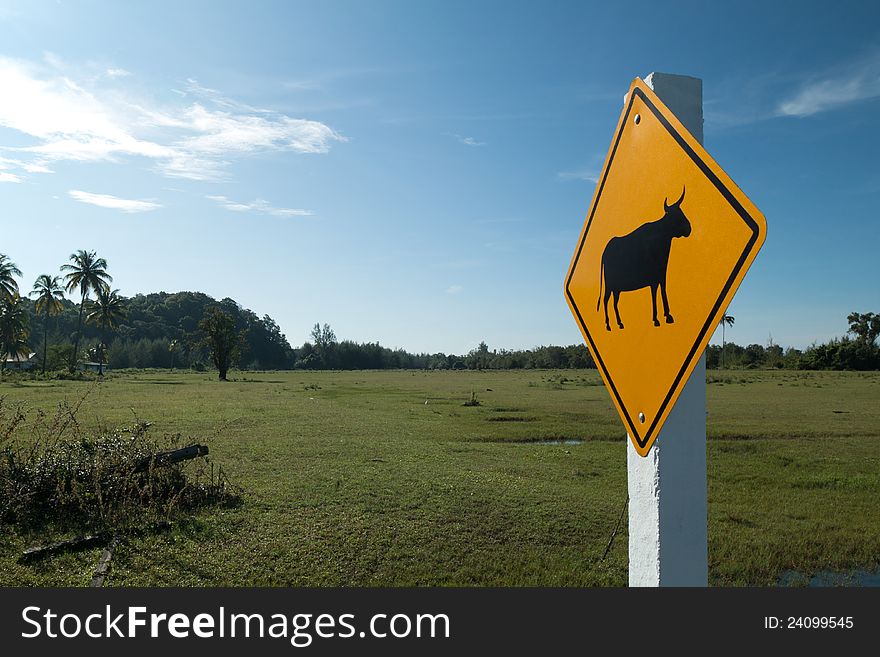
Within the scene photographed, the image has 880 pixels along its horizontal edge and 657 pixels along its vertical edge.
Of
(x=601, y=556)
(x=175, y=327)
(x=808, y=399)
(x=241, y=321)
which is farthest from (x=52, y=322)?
(x=601, y=556)

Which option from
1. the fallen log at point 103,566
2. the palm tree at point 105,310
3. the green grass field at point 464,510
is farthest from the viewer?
the palm tree at point 105,310

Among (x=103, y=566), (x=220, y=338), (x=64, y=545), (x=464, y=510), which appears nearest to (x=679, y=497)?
(x=103, y=566)

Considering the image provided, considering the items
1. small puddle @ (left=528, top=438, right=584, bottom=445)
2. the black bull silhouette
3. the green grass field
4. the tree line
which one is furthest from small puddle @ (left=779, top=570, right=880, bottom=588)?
the tree line

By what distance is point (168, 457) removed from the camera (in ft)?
27.9

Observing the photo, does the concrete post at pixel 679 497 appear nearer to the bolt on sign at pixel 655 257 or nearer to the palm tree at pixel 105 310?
the bolt on sign at pixel 655 257

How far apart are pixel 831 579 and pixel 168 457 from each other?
8.31 meters

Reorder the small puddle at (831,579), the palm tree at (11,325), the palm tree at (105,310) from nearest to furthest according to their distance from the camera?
the small puddle at (831,579) < the palm tree at (11,325) < the palm tree at (105,310)

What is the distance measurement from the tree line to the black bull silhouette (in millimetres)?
41760

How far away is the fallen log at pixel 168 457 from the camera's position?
8266 mm

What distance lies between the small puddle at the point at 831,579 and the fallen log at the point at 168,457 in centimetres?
766

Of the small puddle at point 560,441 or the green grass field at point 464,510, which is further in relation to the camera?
the small puddle at point 560,441

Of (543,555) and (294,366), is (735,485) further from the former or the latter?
(294,366)

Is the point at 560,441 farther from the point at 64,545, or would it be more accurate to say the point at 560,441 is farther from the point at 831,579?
the point at 64,545

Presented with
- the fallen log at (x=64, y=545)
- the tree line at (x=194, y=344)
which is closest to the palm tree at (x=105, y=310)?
the tree line at (x=194, y=344)
